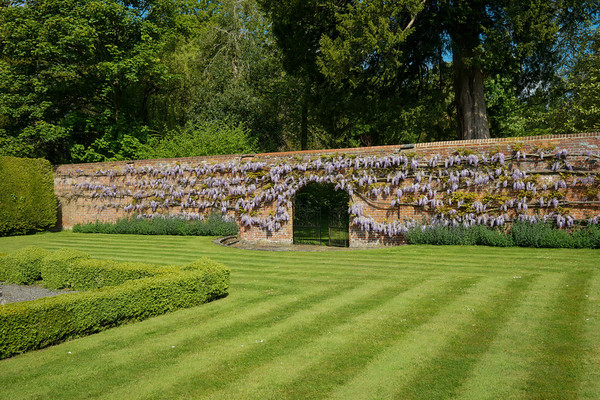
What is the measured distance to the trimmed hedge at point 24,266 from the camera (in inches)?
388

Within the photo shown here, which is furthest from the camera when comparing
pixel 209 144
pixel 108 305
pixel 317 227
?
pixel 209 144

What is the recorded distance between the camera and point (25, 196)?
20359 millimetres

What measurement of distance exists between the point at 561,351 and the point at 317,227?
1078 cm

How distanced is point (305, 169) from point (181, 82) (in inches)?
722

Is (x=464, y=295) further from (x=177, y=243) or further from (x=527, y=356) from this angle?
(x=177, y=243)

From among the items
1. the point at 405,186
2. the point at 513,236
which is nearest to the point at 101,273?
the point at 405,186

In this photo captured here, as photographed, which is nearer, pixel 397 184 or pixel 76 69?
pixel 397 184

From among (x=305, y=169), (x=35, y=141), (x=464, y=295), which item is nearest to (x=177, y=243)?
(x=305, y=169)

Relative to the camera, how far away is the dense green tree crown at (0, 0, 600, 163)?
15.0 meters

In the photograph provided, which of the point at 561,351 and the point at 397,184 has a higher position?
the point at 397,184

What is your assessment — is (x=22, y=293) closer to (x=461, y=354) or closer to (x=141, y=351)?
(x=141, y=351)

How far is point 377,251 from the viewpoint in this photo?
12617 millimetres

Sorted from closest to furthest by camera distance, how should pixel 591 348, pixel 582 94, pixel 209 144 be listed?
pixel 591 348, pixel 209 144, pixel 582 94

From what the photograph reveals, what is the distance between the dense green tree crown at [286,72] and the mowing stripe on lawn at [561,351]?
33.2 feet
